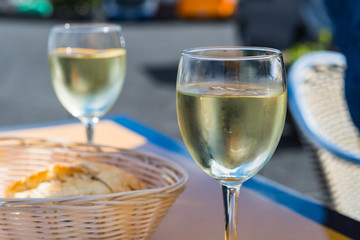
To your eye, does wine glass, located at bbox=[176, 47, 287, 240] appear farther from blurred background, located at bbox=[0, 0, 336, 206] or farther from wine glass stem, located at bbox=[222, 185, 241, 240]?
blurred background, located at bbox=[0, 0, 336, 206]

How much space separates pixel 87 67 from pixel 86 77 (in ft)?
0.07

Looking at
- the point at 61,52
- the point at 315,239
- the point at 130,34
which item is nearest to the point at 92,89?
the point at 61,52

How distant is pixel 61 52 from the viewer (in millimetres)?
1160

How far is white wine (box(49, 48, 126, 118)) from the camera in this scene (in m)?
1.14

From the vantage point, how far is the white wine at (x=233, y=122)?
2.36 ft

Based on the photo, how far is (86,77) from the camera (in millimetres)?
1140

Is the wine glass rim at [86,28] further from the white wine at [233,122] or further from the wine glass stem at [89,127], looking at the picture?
the white wine at [233,122]

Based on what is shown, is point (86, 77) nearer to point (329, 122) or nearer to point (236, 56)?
point (236, 56)

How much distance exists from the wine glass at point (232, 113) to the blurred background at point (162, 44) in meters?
1.03

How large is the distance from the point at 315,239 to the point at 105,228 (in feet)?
1.11

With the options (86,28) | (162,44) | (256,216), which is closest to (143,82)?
(162,44)

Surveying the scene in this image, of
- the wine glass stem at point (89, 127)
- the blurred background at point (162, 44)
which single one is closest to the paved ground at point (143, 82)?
the blurred background at point (162, 44)

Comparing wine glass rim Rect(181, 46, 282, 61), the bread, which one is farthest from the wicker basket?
→ wine glass rim Rect(181, 46, 282, 61)

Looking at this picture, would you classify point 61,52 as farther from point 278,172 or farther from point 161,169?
point 278,172
